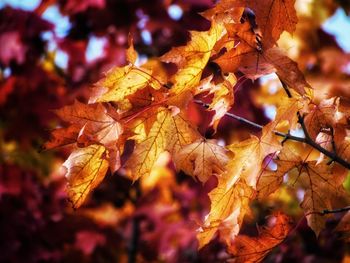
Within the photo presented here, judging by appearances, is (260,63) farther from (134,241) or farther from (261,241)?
(134,241)

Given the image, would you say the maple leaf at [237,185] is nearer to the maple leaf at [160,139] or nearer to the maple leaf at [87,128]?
the maple leaf at [160,139]

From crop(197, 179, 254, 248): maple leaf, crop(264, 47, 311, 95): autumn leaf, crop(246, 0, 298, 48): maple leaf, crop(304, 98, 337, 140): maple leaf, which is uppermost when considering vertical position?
crop(246, 0, 298, 48): maple leaf

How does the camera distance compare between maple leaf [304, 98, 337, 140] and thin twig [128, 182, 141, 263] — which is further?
thin twig [128, 182, 141, 263]

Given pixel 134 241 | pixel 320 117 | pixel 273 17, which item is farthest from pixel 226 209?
pixel 134 241

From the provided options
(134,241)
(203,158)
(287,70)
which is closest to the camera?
(287,70)

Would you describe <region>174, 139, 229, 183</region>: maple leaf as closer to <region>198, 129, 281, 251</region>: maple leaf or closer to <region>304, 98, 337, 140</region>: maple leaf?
<region>198, 129, 281, 251</region>: maple leaf

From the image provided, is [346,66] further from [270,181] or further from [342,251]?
[270,181]

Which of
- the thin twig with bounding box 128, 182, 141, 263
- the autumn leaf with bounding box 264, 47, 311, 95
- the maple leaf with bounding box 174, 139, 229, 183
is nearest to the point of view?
the autumn leaf with bounding box 264, 47, 311, 95

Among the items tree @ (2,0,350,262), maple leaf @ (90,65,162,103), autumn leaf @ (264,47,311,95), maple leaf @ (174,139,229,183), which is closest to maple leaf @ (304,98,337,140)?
tree @ (2,0,350,262)
